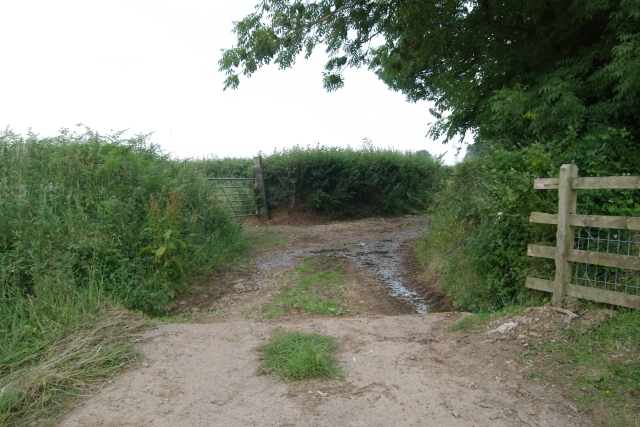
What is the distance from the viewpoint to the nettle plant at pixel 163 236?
7625mm

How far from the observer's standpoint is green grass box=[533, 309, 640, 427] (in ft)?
12.9

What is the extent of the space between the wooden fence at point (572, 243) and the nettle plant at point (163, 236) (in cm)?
521

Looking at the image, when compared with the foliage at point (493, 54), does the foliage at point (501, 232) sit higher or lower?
lower

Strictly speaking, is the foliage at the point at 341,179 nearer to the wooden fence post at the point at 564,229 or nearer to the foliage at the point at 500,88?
the foliage at the point at 500,88

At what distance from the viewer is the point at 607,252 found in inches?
219

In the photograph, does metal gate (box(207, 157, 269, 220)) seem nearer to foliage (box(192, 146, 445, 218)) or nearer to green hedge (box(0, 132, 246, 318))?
foliage (box(192, 146, 445, 218))

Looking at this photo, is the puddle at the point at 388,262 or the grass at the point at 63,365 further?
the puddle at the point at 388,262

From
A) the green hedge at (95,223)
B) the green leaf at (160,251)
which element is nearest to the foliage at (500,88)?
the green hedge at (95,223)

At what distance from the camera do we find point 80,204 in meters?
7.87

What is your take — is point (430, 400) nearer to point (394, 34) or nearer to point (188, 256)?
point (188, 256)

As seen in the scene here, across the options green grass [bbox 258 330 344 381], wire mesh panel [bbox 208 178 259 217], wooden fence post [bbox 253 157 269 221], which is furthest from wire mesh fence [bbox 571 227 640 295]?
wire mesh panel [bbox 208 178 259 217]

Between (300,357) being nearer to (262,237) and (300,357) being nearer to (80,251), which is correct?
(80,251)

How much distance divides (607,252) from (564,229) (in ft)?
1.72

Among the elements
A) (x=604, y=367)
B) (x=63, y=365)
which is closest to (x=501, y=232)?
(x=604, y=367)
